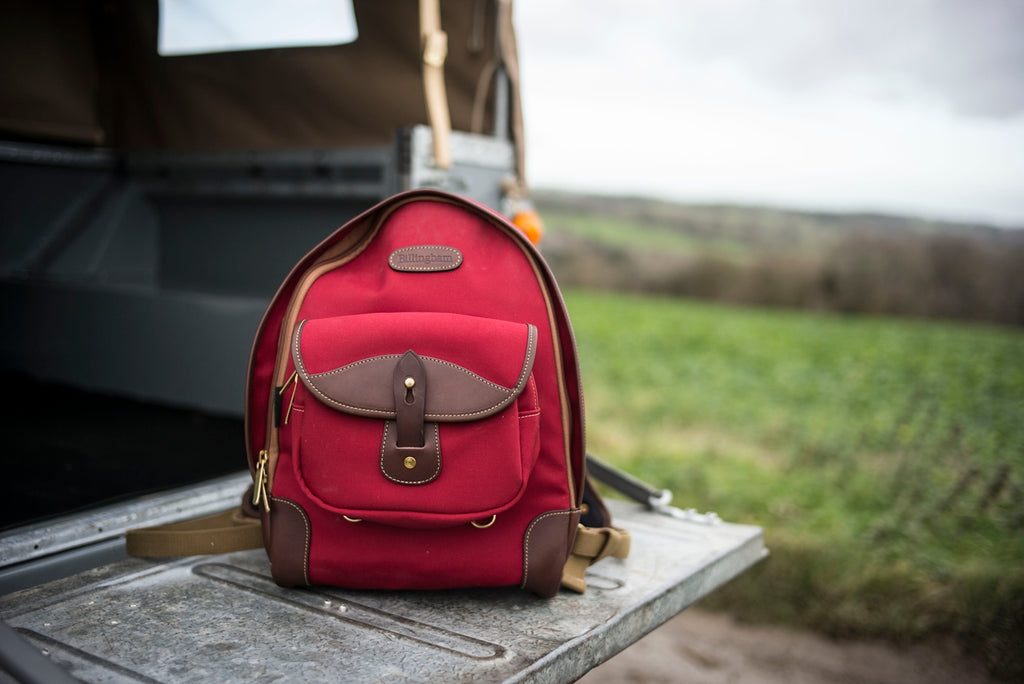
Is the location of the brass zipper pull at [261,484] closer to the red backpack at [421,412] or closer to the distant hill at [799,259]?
the red backpack at [421,412]

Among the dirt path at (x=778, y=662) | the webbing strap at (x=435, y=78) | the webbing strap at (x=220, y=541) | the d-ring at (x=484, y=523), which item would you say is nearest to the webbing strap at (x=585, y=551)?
the webbing strap at (x=220, y=541)

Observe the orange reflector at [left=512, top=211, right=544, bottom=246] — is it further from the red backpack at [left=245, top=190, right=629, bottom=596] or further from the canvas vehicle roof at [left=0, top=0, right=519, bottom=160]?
the red backpack at [left=245, top=190, right=629, bottom=596]

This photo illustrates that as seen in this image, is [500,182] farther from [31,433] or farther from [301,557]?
[31,433]

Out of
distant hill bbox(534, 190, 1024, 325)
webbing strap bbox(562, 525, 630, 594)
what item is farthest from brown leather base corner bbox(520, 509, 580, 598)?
distant hill bbox(534, 190, 1024, 325)

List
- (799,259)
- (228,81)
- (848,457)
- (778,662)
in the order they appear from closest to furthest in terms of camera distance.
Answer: (228,81) < (778,662) < (848,457) < (799,259)

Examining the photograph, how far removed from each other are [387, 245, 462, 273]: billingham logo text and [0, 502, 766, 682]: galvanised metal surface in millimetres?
649

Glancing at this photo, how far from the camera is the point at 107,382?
337cm

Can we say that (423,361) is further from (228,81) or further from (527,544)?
(228,81)

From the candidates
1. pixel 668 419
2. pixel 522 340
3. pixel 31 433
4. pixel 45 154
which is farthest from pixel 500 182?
pixel 668 419

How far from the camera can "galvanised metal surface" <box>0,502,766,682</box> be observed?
1.29 m

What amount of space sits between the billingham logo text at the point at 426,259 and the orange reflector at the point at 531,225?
2.02 feet

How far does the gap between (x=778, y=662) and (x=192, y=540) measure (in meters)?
2.83

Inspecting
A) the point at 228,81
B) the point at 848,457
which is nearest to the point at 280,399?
the point at 228,81

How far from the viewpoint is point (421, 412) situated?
1394 millimetres
